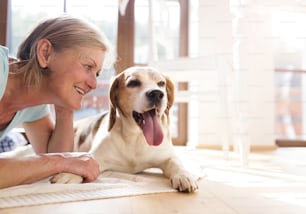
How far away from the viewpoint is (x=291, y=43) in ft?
8.13

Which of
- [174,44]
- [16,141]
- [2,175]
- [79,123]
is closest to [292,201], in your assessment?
[2,175]

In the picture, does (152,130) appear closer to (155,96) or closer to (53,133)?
(155,96)

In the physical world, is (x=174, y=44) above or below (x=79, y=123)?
above

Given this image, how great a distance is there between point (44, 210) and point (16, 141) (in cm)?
101

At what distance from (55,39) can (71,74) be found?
11 cm

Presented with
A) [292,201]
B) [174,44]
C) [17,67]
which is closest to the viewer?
[292,201]

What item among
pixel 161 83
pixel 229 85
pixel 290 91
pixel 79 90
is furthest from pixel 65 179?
pixel 290 91

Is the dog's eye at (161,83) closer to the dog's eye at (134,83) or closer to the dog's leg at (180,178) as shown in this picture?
the dog's eye at (134,83)

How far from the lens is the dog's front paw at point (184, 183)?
929 mm

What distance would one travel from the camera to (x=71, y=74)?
0.95 m

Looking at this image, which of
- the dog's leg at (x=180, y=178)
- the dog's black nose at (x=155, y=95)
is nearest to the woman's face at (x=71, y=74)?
the dog's black nose at (x=155, y=95)

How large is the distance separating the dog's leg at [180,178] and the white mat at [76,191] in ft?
0.08

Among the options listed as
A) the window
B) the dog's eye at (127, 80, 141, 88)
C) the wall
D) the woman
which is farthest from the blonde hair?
the window

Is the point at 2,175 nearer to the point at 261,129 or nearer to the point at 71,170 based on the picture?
the point at 71,170
